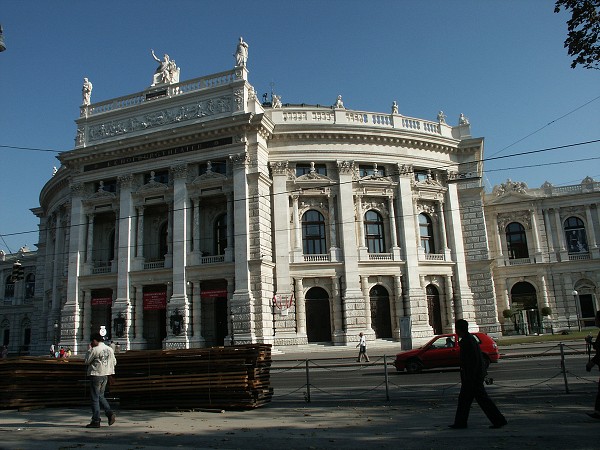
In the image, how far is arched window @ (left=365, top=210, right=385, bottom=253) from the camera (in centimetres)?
3726

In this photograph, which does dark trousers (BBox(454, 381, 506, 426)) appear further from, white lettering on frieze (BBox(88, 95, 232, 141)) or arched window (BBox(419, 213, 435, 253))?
arched window (BBox(419, 213, 435, 253))

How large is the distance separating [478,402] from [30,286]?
70.8 m

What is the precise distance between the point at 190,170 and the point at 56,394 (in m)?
24.7

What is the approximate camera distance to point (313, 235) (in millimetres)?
36719

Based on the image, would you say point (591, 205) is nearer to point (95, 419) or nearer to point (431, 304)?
point (431, 304)

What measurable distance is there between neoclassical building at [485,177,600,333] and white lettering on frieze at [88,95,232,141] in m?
26.7

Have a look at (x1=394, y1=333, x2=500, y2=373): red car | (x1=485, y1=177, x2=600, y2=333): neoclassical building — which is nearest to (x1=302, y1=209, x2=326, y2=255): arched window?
(x1=394, y1=333, x2=500, y2=373): red car

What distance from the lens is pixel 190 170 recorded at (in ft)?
120

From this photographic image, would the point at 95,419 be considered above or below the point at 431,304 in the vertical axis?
below

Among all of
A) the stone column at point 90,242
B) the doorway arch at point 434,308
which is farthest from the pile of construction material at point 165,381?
the stone column at point 90,242

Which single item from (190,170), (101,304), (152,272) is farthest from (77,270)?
(190,170)

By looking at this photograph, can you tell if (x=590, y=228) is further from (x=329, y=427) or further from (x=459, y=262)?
(x=329, y=427)

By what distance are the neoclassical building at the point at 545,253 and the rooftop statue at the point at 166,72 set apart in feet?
98.3

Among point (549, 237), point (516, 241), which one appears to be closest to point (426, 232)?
point (516, 241)
